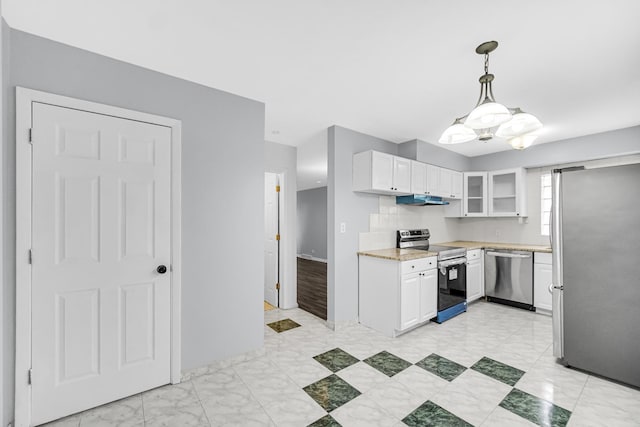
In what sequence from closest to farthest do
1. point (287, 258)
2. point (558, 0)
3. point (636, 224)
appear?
point (558, 0), point (636, 224), point (287, 258)

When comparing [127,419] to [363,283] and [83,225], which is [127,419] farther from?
[363,283]

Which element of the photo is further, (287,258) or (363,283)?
(287,258)

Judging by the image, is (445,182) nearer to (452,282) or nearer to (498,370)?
(452,282)

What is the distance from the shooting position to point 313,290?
16.7 ft

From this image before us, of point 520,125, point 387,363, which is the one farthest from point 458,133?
point 387,363

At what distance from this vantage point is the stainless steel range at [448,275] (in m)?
3.51

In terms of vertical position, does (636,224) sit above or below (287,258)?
above

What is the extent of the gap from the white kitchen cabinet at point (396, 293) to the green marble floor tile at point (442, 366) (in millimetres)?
475

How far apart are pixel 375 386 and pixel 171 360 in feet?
5.36

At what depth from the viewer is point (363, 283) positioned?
3475 millimetres

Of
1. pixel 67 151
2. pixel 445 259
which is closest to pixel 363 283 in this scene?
pixel 445 259

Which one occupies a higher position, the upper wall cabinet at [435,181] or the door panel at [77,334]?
the upper wall cabinet at [435,181]

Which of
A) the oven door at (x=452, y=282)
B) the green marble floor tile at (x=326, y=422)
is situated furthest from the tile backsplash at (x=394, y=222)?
the green marble floor tile at (x=326, y=422)

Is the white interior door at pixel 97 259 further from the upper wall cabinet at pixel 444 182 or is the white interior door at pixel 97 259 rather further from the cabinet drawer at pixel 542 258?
the cabinet drawer at pixel 542 258
